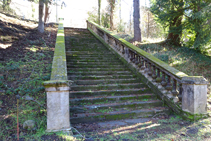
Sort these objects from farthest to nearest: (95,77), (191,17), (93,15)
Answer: (93,15) → (191,17) → (95,77)

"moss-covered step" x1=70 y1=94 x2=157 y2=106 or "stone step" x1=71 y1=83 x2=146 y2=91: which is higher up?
"stone step" x1=71 y1=83 x2=146 y2=91

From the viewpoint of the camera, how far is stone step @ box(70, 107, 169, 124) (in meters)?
3.97

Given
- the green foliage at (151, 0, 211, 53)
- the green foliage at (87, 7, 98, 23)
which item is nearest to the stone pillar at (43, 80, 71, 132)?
the green foliage at (151, 0, 211, 53)

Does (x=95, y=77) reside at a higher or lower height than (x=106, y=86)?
higher

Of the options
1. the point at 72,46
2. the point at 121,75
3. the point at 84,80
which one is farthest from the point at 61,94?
the point at 72,46

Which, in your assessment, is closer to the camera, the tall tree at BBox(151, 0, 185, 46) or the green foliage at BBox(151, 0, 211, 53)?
the green foliage at BBox(151, 0, 211, 53)

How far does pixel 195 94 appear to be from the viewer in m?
3.88

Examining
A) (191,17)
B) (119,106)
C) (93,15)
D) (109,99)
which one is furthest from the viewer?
(93,15)

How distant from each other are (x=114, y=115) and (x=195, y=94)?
210cm

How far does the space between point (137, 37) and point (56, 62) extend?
9614 mm

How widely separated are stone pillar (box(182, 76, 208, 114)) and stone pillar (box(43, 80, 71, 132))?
9.80ft

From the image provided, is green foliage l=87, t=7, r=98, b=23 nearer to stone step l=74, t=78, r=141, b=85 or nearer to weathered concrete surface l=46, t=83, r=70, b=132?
stone step l=74, t=78, r=141, b=85

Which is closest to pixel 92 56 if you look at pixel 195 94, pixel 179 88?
pixel 179 88

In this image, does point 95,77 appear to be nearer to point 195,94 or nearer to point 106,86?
point 106,86
